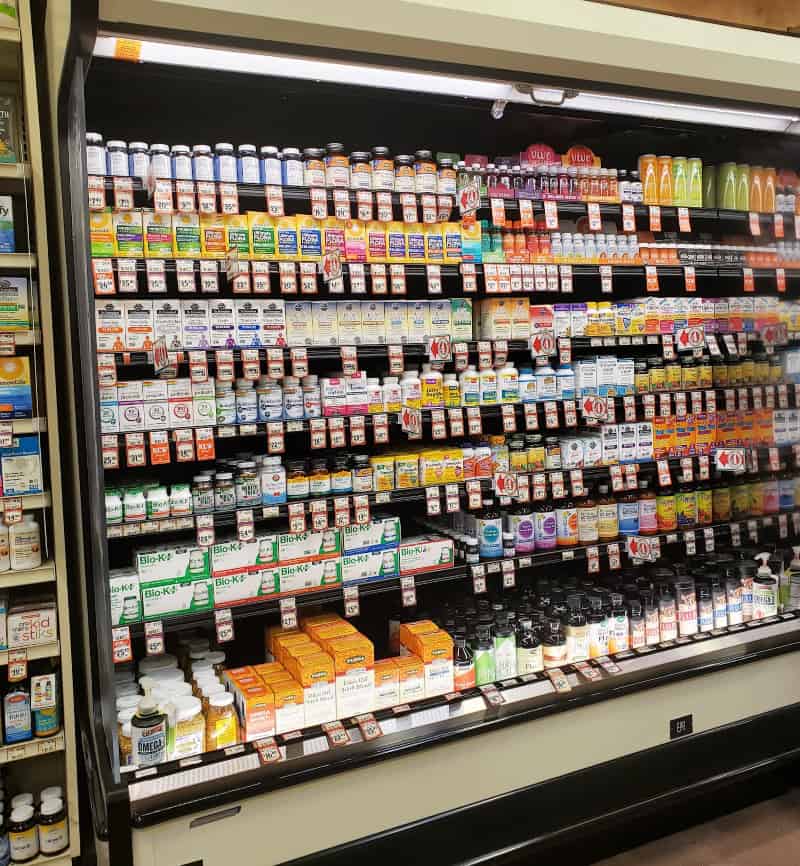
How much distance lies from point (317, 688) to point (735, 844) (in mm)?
1704

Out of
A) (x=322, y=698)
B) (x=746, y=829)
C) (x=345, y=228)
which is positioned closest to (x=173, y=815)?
(x=322, y=698)

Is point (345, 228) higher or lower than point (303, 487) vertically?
higher

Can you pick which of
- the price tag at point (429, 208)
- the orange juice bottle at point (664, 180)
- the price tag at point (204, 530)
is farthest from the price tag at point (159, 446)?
the orange juice bottle at point (664, 180)

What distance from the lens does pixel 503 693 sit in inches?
104

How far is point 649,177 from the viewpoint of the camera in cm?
334

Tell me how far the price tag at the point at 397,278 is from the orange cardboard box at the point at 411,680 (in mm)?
1375

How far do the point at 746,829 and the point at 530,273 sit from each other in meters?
2.34


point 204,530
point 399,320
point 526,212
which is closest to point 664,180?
point 526,212

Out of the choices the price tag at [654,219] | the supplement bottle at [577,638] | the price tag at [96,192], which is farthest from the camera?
the price tag at [654,219]

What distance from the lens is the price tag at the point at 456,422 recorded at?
3.04 meters

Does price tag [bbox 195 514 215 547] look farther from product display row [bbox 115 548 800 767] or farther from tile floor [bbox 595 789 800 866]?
tile floor [bbox 595 789 800 866]

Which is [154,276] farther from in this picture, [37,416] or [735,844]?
[735,844]

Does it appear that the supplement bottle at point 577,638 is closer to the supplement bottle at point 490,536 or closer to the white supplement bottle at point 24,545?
the supplement bottle at point 490,536

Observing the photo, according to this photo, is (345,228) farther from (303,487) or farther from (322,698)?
(322,698)
